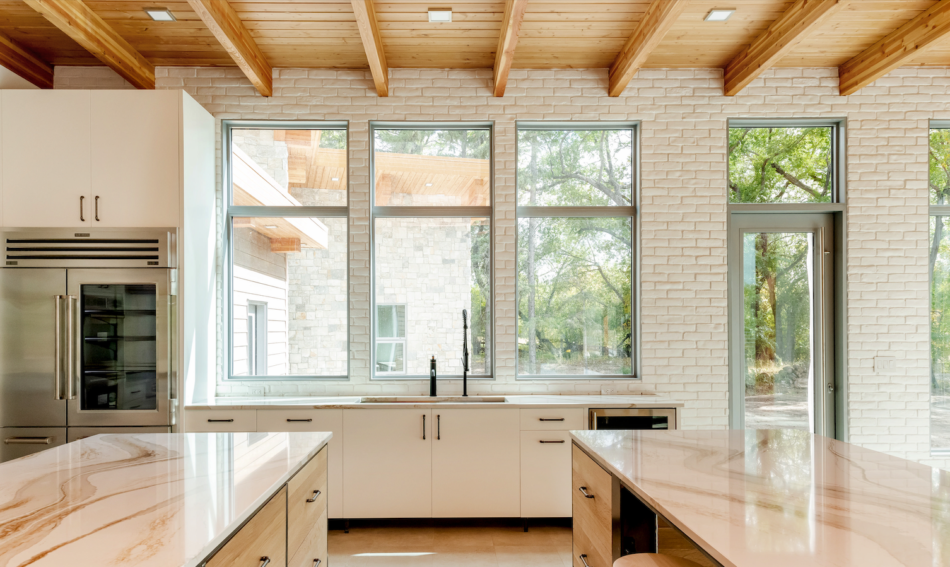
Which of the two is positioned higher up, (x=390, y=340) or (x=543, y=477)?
(x=390, y=340)

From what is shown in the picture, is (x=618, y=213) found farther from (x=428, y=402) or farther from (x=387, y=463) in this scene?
(x=387, y=463)

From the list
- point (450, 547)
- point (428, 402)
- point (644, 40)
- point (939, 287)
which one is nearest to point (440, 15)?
point (644, 40)

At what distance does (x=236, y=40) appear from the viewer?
11.7ft

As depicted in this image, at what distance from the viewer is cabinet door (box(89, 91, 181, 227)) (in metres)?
3.63

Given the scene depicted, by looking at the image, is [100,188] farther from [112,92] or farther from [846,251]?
[846,251]

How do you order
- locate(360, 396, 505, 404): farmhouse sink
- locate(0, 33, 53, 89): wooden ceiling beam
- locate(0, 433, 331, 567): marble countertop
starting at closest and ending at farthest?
locate(0, 433, 331, 567): marble countertop → locate(0, 33, 53, 89): wooden ceiling beam → locate(360, 396, 505, 404): farmhouse sink

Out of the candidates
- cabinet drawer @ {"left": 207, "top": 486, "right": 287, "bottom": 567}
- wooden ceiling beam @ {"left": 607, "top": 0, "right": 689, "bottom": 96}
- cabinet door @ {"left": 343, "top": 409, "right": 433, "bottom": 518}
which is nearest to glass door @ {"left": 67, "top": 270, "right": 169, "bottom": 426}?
cabinet door @ {"left": 343, "top": 409, "right": 433, "bottom": 518}

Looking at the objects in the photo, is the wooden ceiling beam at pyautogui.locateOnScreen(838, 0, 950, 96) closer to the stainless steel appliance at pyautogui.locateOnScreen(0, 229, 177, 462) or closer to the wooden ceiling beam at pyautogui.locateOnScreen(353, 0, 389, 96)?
the wooden ceiling beam at pyautogui.locateOnScreen(353, 0, 389, 96)

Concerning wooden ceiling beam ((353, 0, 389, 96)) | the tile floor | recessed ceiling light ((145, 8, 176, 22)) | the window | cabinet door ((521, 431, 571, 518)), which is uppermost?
recessed ceiling light ((145, 8, 176, 22))

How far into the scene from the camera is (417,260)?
4383mm

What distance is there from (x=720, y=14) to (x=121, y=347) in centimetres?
413

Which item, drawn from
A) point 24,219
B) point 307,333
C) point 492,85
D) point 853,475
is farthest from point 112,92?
point 853,475

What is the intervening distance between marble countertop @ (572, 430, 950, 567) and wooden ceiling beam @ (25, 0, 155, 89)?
355cm

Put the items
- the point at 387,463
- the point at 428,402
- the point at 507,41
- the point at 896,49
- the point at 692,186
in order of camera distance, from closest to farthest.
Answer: the point at 507,41
the point at 387,463
the point at 896,49
the point at 428,402
the point at 692,186
